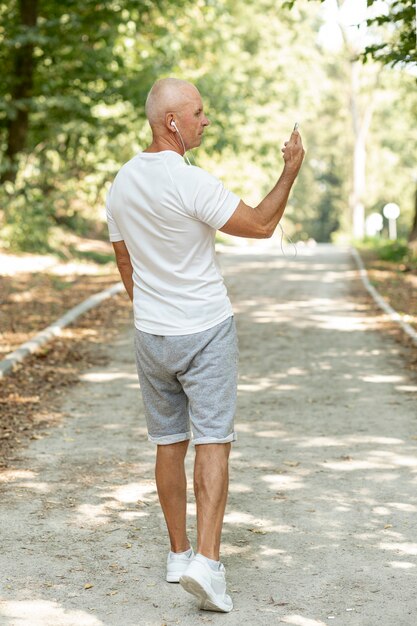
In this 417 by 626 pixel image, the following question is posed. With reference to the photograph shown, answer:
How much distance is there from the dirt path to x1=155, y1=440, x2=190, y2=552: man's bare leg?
0.71ft

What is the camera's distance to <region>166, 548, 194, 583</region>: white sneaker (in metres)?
4.46

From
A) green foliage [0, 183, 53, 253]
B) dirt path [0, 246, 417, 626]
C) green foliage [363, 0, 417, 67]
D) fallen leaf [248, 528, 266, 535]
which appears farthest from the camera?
green foliage [0, 183, 53, 253]

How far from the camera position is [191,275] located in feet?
13.6

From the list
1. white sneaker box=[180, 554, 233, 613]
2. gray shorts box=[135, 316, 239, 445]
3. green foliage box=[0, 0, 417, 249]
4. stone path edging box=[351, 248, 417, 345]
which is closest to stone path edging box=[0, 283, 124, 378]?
stone path edging box=[351, 248, 417, 345]

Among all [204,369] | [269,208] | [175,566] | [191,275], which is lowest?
[175,566]

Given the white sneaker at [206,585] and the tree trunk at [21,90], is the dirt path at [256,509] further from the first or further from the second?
the tree trunk at [21,90]

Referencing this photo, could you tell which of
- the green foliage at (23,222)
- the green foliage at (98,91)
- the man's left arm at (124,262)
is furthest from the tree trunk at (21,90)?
the man's left arm at (124,262)

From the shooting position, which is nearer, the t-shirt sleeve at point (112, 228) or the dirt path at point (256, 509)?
the dirt path at point (256, 509)

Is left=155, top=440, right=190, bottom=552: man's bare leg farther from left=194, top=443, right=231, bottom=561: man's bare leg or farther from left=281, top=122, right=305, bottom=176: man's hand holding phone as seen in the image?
left=281, top=122, right=305, bottom=176: man's hand holding phone

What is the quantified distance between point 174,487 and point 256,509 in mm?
1180

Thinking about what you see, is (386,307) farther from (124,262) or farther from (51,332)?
(124,262)

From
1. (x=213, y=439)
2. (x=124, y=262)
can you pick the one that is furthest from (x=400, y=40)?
(x=213, y=439)

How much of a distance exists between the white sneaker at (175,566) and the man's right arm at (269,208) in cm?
147

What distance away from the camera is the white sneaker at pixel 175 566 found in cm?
446
